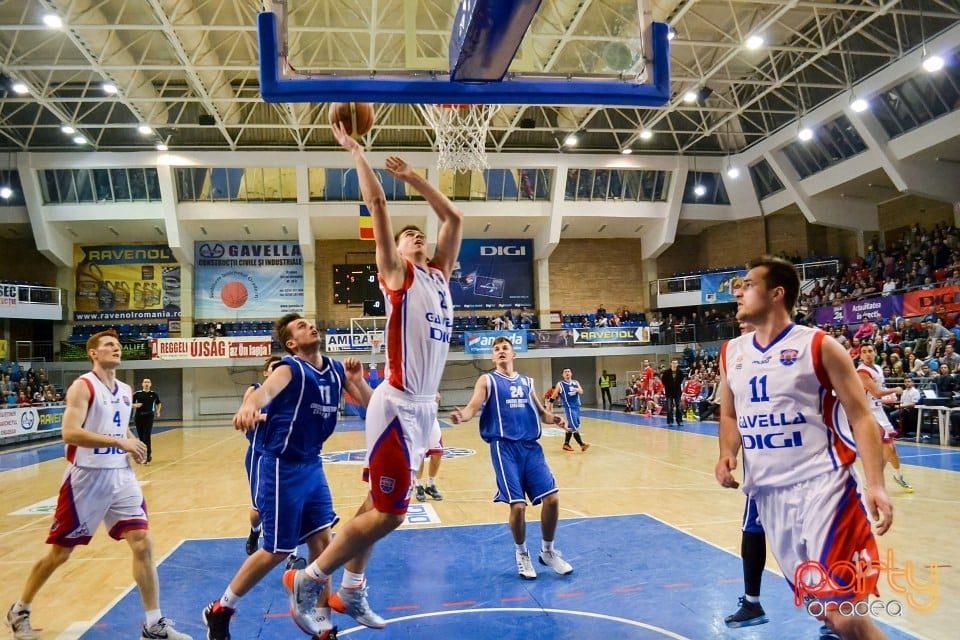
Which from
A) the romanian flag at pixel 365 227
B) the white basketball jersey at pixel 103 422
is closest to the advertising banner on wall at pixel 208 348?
the romanian flag at pixel 365 227

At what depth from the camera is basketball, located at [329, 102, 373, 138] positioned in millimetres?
3709

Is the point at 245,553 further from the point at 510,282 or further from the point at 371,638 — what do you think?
the point at 510,282

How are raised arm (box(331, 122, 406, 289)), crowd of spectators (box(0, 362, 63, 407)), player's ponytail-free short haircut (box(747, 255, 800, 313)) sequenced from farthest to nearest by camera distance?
crowd of spectators (box(0, 362, 63, 407)) < raised arm (box(331, 122, 406, 289)) < player's ponytail-free short haircut (box(747, 255, 800, 313))

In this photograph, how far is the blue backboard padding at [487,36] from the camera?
4004 mm

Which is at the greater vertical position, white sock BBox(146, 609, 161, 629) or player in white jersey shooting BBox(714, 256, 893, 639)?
player in white jersey shooting BBox(714, 256, 893, 639)

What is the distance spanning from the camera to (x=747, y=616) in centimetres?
398

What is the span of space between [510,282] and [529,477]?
26288 mm

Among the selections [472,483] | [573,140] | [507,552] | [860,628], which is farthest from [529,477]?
[573,140]

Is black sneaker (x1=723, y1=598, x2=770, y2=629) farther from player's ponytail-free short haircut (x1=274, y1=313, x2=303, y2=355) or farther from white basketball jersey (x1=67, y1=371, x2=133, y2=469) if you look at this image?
white basketball jersey (x1=67, y1=371, x2=133, y2=469)

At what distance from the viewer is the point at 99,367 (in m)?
4.64

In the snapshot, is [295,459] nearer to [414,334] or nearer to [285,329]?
[285,329]

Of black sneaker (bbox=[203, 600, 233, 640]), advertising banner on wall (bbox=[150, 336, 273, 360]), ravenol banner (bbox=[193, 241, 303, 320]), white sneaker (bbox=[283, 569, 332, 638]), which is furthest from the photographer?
ravenol banner (bbox=[193, 241, 303, 320])

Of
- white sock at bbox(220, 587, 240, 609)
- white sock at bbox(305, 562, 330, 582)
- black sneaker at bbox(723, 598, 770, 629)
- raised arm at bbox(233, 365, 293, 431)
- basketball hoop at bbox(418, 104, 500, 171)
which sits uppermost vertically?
basketball hoop at bbox(418, 104, 500, 171)

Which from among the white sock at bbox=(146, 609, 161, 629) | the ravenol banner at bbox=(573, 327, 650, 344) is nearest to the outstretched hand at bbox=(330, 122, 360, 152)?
the white sock at bbox=(146, 609, 161, 629)
